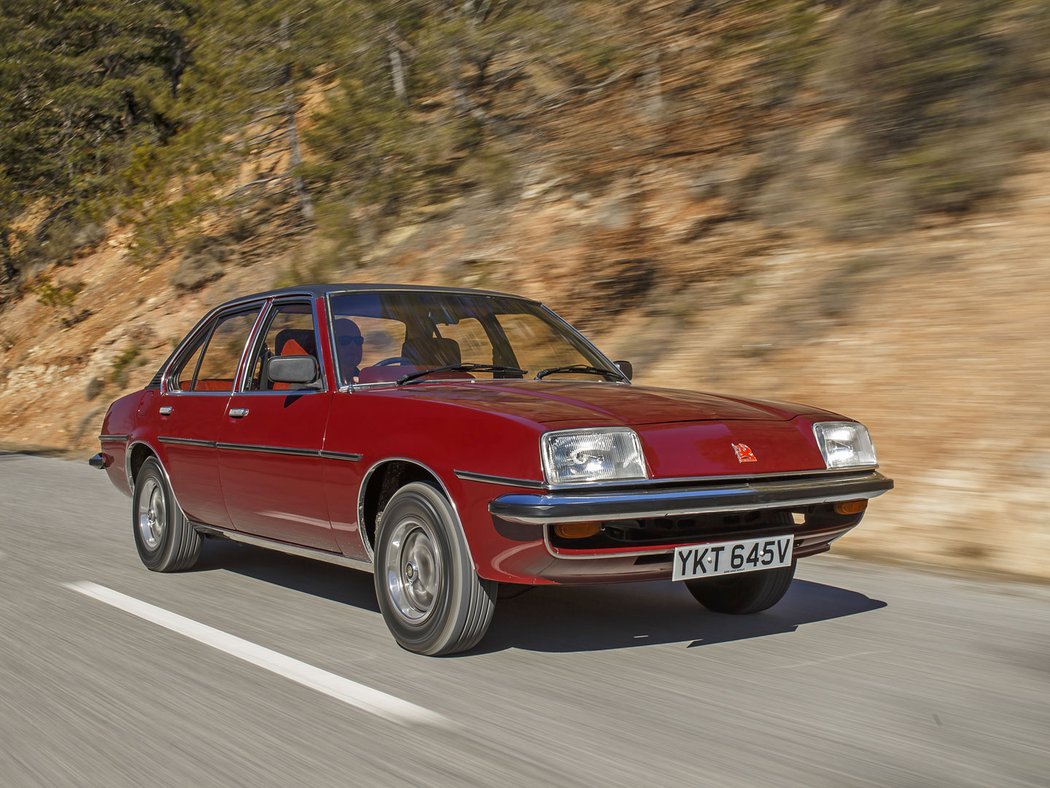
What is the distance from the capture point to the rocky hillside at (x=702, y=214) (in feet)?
A: 27.9

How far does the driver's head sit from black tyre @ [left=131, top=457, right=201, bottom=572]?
1.80 m

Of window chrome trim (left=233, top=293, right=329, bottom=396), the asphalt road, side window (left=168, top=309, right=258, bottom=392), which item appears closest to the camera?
the asphalt road

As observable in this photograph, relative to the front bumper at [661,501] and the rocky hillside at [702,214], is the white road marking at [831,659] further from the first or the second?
the rocky hillside at [702,214]

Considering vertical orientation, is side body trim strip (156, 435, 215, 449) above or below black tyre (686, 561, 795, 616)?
above

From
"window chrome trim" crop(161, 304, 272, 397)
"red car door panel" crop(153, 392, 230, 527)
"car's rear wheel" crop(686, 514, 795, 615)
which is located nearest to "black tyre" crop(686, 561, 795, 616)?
"car's rear wheel" crop(686, 514, 795, 615)

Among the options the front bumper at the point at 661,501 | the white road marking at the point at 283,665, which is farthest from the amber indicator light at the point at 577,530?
the white road marking at the point at 283,665

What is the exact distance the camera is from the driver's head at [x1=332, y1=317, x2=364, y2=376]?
5.34 m

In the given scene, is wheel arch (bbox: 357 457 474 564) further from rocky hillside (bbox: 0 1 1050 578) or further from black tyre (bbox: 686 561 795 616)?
rocky hillside (bbox: 0 1 1050 578)

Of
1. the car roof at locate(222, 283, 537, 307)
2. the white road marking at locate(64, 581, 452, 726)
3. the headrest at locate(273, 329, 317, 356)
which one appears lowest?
the white road marking at locate(64, 581, 452, 726)

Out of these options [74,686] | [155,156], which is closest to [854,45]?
[74,686]

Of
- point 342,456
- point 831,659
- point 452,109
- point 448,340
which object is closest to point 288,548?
point 342,456

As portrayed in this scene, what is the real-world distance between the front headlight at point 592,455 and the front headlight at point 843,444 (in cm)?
99

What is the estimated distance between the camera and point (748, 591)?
5.30 meters

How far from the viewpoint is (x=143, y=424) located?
6.98m
